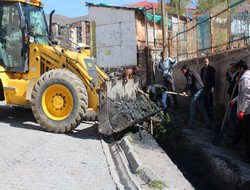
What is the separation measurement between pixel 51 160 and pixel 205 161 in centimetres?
285

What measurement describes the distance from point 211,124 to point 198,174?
6.81ft

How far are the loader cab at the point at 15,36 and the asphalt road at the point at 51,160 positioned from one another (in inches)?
59.5

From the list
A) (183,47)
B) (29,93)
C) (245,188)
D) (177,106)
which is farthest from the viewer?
(183,47)

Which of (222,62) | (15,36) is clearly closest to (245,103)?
(222,62)

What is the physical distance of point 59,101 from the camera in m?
7.52

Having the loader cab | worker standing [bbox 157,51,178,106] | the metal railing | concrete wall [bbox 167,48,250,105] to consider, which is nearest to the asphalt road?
the loader cab

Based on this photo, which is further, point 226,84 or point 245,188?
point 226,84

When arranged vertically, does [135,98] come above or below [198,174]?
above

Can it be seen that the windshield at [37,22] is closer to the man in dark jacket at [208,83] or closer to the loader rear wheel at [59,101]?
the loader rear wheel at [59,101]

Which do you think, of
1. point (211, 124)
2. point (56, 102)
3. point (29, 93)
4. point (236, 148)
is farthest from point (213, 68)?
point (29, 93)

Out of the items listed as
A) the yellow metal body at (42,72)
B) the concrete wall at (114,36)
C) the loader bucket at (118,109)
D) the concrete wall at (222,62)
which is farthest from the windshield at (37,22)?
the concrete wall at (114,36)

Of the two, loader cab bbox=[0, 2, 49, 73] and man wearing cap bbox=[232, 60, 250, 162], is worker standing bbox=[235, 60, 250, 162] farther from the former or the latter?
loader cab bbox=[0, 2, 49, 73]

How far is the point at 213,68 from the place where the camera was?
8.54m

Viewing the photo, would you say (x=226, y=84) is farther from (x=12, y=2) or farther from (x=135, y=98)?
(x=12, y=2)
